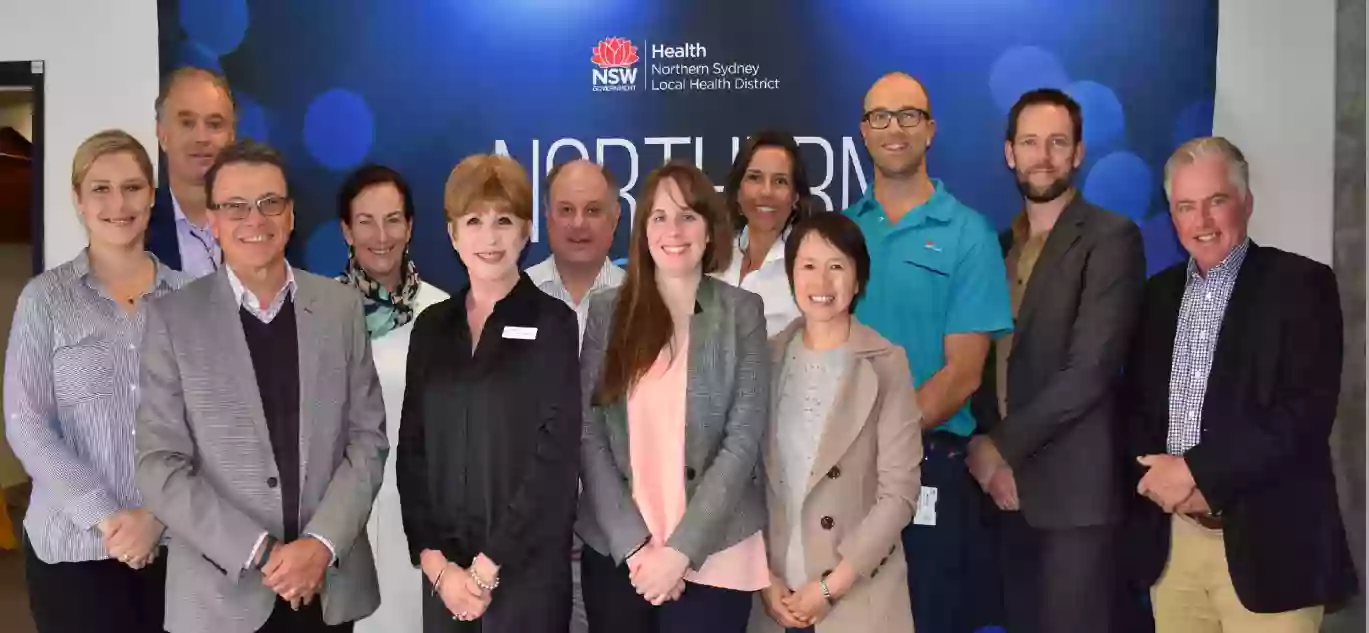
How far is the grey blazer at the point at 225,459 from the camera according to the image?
7.80 ft

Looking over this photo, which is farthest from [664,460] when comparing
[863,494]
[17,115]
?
[17,115]

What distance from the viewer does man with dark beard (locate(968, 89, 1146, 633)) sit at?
9.78 ft

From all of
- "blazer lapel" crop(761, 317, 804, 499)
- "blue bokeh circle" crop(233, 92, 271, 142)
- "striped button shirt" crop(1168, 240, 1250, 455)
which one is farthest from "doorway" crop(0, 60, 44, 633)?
"striped button shirt" crop(1168, 240, 1250, 455)

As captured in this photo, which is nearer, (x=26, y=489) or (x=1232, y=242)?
(x=1232, y=242)

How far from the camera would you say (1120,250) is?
119 inches

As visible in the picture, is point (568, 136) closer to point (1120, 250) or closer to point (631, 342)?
point (631, 342)

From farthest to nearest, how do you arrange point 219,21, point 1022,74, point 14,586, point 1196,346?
point 14,586 < point 219,21 < point 1022,74 < point 1196,346

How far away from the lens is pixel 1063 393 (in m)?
2.96

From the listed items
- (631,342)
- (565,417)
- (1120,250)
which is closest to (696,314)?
(631,342)

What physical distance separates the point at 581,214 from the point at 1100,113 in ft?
6.59

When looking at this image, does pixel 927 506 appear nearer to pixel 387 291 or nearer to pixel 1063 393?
pixel 1063 393

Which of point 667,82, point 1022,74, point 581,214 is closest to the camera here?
point 581,214

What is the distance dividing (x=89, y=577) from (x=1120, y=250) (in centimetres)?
288

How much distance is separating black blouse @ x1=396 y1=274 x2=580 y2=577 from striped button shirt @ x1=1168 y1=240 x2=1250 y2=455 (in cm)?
162
